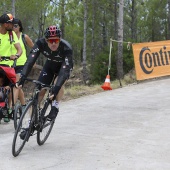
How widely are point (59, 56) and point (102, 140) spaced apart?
5.05ft

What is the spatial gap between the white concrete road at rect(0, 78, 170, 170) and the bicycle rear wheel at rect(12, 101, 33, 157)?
0.14 metres

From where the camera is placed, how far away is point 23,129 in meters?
5.11

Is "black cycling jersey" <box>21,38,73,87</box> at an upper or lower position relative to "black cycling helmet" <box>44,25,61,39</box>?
lower

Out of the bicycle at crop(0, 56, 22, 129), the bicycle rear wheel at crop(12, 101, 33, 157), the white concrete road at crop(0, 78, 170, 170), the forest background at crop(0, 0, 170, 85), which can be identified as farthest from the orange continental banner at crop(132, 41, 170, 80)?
the forest background at crop(0, 0, 170, 85)

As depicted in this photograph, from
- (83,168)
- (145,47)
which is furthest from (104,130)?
(145,47)

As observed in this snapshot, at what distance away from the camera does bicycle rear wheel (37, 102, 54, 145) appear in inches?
214

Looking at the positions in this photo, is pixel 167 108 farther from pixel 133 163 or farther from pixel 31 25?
pixel 31 25

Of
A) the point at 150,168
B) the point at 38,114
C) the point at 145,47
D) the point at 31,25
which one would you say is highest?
the point at 31,25

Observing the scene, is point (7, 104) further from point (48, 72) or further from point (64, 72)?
point (64, 72)

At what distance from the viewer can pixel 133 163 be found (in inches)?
189

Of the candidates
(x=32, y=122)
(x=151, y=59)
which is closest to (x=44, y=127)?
(x=32, y=122)

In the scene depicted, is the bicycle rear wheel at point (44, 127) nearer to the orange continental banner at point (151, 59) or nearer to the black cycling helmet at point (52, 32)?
the black cycling helmet at point (52, 32)

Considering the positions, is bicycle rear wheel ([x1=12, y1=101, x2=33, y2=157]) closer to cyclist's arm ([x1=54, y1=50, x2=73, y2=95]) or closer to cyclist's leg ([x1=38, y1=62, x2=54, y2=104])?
cyclist's arm ([x1=54, y1=50, x2=73, y2=95])

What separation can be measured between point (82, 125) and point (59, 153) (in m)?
1.87
